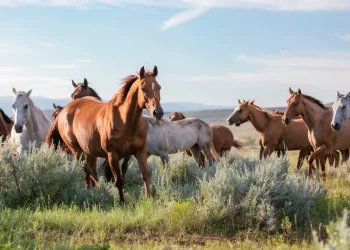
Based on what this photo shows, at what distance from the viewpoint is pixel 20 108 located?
35.3ft

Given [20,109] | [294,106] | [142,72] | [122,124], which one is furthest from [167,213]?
[294,106]

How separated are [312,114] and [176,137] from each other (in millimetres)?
3736

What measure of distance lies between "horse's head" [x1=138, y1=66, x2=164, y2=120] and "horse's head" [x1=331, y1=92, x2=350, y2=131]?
17.6ft

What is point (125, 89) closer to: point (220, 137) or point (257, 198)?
point (257, 198)

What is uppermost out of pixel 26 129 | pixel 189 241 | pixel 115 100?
pixel 115 100

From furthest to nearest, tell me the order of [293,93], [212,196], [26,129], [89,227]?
[293,93] → [26,129] → [212,196] → [89,227]

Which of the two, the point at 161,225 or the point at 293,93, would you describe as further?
the point at 293,93

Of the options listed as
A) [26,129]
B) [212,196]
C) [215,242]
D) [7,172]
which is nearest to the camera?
[215,242]

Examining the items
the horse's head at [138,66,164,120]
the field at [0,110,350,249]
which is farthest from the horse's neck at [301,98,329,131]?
the horse's head at [138,66,164,120]

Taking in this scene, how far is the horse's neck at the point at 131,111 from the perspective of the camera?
8.23m

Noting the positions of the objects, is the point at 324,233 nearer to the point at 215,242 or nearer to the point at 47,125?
the point at 215,242

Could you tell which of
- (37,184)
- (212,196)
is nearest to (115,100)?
(37,184)

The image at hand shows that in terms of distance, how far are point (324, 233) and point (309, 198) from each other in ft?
2.77

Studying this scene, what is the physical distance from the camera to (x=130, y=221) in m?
6.74
